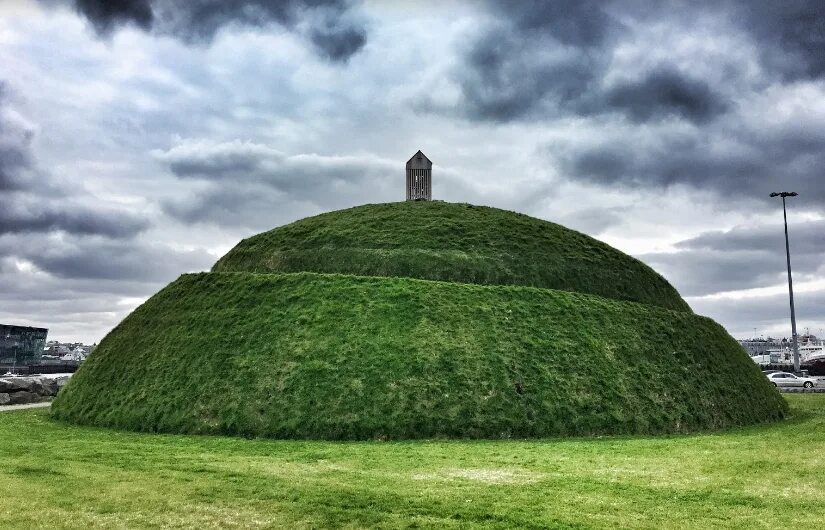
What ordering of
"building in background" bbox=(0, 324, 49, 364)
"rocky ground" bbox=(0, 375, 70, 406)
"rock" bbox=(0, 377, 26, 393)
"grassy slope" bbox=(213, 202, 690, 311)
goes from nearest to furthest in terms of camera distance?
"grassy slope" bbox=(213, 202, 690, 311) → "rocky ground" bbox=(0, 375, 70, 406) → "rock" bbox=(0, 377, 26, 393) → "building in background" bbox=(0, 324, 49, 364)

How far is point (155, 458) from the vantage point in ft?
70.9

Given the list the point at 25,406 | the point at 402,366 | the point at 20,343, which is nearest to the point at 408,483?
Result: the point at 402,366

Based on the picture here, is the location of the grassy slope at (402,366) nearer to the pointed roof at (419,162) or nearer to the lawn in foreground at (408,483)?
the lawn in foreground at (408,483)

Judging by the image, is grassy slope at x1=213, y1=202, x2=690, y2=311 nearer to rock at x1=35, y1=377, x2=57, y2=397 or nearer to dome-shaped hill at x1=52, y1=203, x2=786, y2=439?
dome-shaped hill at x1=52, y1=203, x2=786, y2=439

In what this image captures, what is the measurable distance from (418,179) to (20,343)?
11070 centimetres

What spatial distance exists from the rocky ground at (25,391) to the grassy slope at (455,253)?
1746 centimetres

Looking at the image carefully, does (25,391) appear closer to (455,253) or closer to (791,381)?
(455,253)

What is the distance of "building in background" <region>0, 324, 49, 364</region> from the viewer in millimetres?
123688

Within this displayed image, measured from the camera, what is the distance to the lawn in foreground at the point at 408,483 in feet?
46.8

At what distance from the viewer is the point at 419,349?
31.4 m

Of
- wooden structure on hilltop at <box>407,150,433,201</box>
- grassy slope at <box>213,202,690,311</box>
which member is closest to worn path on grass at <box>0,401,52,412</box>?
grassy slope at <box>213,202,690,311</box>

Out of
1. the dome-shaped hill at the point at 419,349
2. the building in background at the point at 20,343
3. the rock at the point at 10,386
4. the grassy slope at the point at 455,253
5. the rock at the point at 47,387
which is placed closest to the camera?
the dome-shaped hill at the point at 419,349

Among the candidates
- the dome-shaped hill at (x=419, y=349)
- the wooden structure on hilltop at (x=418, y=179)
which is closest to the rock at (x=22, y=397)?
the dome-shaped hill at (x=419, y=349)

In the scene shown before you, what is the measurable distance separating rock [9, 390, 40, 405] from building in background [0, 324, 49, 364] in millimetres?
88351
